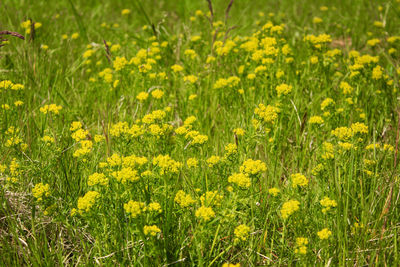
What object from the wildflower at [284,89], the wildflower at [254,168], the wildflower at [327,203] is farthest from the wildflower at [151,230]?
the wildflower at [284,89]

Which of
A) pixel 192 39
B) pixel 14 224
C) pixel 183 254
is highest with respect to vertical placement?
pixel 192 39

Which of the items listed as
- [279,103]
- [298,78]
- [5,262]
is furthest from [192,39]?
[5,262]

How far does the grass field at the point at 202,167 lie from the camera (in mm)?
2006

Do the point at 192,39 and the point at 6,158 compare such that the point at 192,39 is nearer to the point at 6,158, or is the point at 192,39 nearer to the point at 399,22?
the point at 6,158

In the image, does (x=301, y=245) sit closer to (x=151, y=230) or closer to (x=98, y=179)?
(x=151, y=230)

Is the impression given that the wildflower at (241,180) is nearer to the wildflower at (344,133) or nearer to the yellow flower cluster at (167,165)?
the yellow flower cluster at (167,165)

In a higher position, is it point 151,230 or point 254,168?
point 254,168

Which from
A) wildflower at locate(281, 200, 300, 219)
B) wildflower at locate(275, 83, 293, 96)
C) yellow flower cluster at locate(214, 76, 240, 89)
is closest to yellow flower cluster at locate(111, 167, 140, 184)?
wildflower at locate(281, 200, 300, 219)

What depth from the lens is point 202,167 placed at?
253cm

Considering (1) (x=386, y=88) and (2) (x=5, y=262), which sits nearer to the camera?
(2) (x=5, y=262)

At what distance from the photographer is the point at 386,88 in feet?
12.0

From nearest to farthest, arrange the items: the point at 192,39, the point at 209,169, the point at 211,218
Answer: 1. the point at 211,218
2. the point at 209,169
3. the point at 192,39

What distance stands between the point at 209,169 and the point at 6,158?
1.30 metres

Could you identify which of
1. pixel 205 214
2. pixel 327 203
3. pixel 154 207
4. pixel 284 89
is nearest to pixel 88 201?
pixel 154 207
